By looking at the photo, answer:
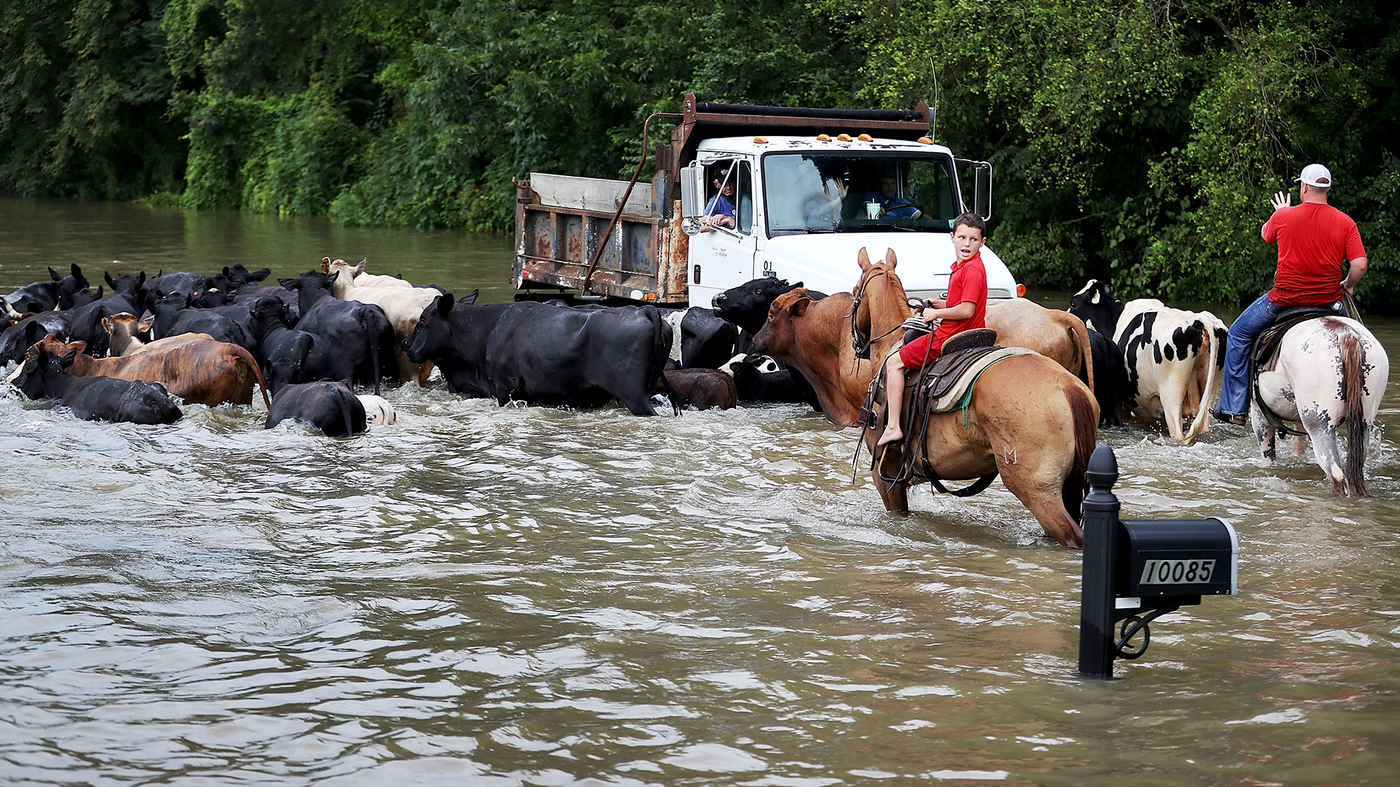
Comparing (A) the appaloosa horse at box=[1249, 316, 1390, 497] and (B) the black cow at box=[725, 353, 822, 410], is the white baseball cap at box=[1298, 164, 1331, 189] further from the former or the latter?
(B) the black cow at box=[725, 353, 822, 410]

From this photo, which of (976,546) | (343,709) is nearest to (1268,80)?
(976,546)

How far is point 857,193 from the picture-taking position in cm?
1412

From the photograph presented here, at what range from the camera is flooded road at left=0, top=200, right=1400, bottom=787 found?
16.5ft

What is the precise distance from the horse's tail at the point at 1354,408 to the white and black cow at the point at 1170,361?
1.75 metres

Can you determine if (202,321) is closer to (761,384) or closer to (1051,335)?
(761,384)

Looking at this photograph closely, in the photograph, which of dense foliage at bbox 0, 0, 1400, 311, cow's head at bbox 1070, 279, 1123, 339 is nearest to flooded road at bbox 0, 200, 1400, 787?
cow's head at bbox 1070, 279, 1123, 339

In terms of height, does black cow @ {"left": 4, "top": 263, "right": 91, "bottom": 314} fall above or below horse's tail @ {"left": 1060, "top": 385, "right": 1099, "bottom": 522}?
above

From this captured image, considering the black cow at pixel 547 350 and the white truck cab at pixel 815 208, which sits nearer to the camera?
the black cow at pixel 547 350

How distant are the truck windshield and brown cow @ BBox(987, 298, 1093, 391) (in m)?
3.07

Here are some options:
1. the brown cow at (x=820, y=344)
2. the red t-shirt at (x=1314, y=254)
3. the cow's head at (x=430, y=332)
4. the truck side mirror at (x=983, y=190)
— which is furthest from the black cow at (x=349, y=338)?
the red t-shirt at (x=1314, y=254)

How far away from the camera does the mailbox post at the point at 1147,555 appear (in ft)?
17.4

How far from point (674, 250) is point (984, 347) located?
740 cm

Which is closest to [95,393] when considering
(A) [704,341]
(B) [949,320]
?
(A) [704,341]

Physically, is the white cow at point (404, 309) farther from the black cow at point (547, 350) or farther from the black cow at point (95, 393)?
the black cow at point (95, 393)
